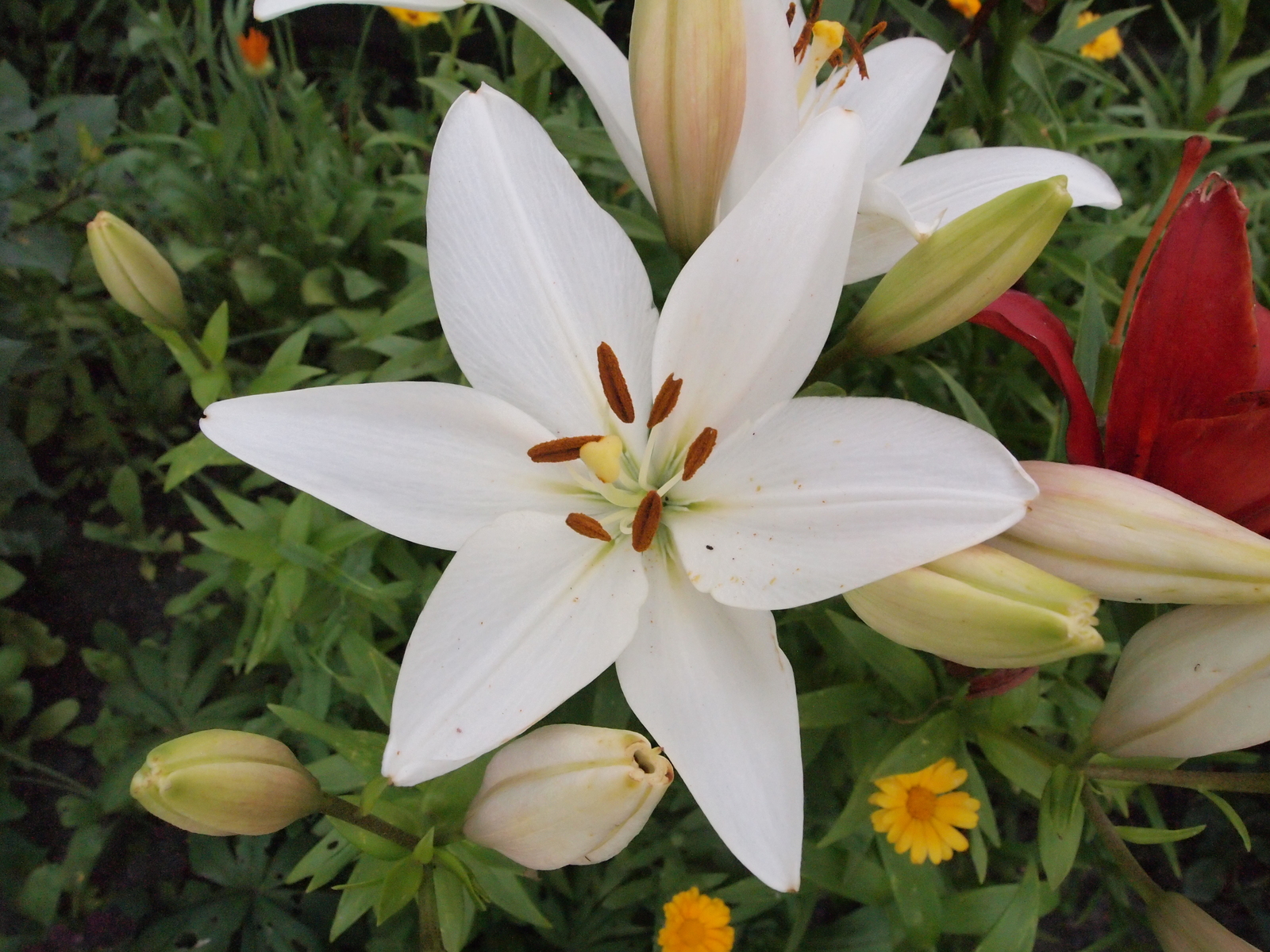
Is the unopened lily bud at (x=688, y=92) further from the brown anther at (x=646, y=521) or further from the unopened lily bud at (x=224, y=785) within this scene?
the unopened lily bud at (x=224, y=785)

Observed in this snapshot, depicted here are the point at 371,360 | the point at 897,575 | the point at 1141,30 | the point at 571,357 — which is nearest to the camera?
the point at 897,575

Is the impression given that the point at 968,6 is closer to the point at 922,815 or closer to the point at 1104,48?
the point at 1104,48

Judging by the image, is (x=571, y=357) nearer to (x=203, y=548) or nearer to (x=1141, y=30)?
(x=203, y=548)

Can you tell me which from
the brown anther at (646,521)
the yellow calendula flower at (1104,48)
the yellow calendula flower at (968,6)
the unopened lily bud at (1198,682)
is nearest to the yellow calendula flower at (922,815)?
the unopened lily bud at (1198,682)

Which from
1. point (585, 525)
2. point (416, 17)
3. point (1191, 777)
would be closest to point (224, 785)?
point (585, 525)

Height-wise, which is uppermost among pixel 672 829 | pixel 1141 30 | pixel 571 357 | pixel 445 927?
pixel 571 357

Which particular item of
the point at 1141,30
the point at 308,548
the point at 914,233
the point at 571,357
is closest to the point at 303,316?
the point at 308,548
